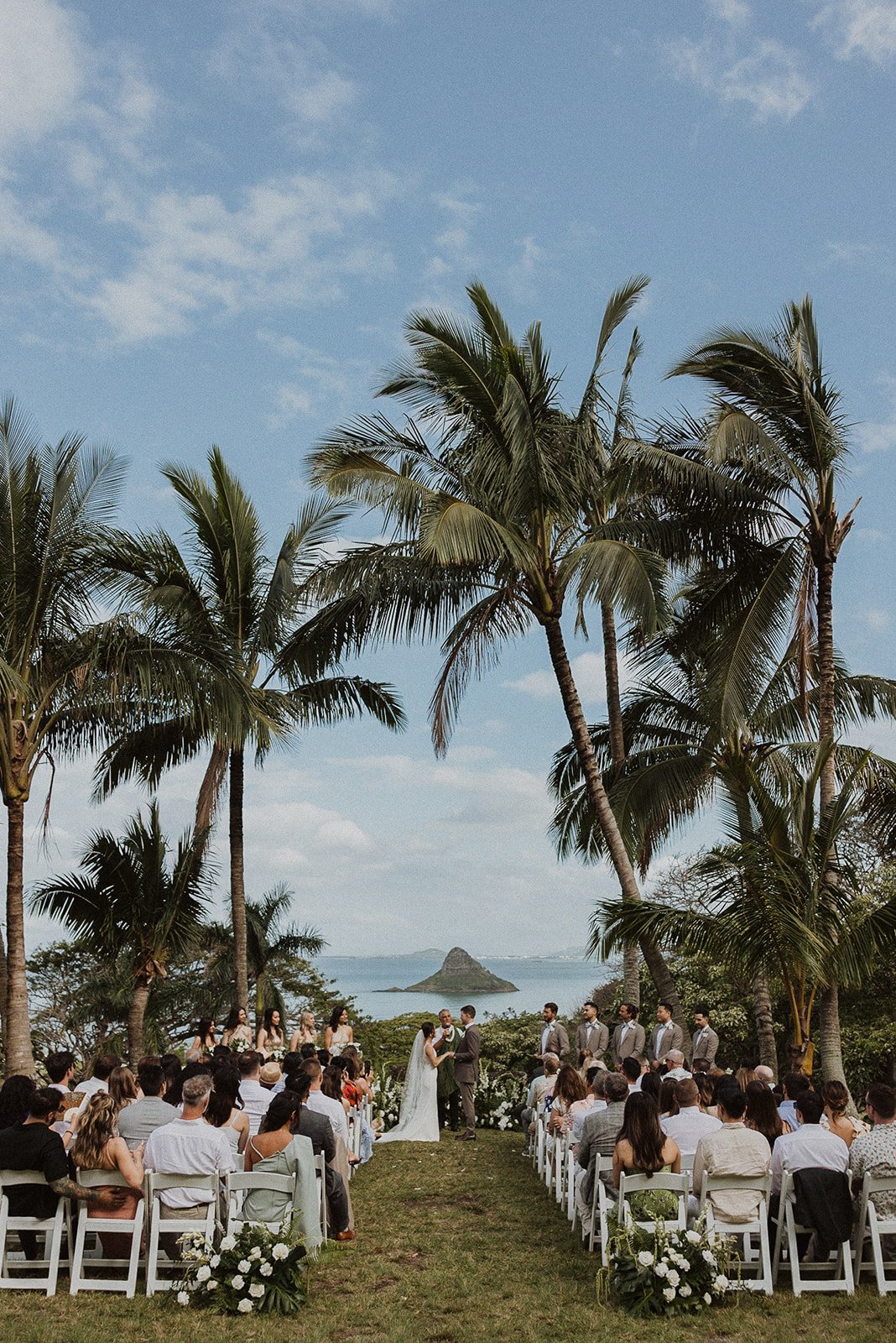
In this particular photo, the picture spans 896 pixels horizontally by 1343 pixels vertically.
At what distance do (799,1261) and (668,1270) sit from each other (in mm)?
1085

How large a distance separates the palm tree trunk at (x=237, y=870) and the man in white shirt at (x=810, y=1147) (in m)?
10.5

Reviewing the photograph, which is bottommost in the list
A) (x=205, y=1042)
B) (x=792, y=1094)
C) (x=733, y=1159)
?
(x=733, y=1159)

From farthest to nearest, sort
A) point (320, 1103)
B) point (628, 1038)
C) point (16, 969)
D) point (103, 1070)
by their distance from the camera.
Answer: point (628, 1038), point (16, 969), point (320, 1103), point (103, 1070)

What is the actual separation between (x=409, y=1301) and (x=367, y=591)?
9.64m

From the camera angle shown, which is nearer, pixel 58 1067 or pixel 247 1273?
pixel 247 1273

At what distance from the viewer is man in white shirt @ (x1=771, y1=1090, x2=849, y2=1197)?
22.7 feet

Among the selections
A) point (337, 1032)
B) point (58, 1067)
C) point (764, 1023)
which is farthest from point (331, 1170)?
point (764, 1023)

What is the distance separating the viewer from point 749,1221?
22.8ft

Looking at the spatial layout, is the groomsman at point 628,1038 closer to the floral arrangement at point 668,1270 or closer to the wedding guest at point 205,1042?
the wedding guest at point 205,1042

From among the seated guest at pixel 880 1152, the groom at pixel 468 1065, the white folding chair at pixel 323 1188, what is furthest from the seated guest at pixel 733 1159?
the groom at pixel 468 1065

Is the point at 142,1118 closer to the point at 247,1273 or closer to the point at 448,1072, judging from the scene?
the point at 247,1273

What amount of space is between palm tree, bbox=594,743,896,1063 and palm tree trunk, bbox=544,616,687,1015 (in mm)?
1700

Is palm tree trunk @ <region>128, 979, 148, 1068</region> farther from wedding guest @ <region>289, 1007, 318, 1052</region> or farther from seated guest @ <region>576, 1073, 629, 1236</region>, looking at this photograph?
seated guest @ <region>576, 1073, 629, 1236</region>

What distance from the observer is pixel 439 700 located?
1568 cm
